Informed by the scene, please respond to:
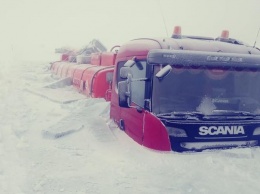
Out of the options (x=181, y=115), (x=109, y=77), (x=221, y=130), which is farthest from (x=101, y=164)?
(x=109, y=77)

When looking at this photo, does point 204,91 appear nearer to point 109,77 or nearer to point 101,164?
point 101,164

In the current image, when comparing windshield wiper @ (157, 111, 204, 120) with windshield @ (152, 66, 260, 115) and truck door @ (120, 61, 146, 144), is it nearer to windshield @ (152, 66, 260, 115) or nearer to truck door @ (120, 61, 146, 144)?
windshield @ (152, 66, 260, 115)

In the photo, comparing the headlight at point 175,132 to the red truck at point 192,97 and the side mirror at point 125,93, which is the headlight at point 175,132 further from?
the side mirror at point 125,93

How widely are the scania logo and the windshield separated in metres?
0.29

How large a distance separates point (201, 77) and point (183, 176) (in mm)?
1704

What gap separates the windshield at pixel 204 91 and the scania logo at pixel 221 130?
293 mm

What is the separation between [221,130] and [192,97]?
73cm

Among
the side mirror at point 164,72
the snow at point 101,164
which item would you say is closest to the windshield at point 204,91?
the side mirror at point 164,72

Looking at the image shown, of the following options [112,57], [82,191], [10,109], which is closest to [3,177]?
[82,191]

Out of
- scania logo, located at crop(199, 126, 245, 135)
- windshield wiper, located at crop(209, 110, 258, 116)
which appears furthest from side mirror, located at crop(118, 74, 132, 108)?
windshield wiper, located at crop(209, 110, 258, 116)

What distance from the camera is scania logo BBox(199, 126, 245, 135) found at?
4961 mm

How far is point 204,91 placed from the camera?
5.20m

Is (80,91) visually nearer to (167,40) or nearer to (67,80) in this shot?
(67,80)

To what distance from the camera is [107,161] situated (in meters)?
5.08
